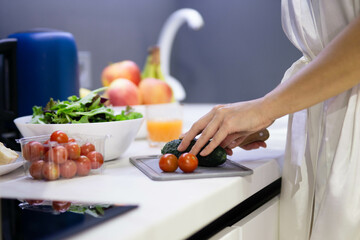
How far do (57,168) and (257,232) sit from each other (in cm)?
41

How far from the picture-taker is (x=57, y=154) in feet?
2.61

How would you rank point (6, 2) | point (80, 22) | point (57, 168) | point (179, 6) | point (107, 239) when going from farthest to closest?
point (179, 6), point (80, 22), point (6, 2), point (57, 168), point (107, 239)

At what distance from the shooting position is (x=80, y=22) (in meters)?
1.73

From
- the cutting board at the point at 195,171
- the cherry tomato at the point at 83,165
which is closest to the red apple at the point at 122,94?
the cutting board at the point at 195,171

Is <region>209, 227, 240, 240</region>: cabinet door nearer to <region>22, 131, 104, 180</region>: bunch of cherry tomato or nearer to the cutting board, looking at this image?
the cutting board

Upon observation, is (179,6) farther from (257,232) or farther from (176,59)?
(257,232)

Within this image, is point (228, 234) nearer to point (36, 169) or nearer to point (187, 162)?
point (187, 162)

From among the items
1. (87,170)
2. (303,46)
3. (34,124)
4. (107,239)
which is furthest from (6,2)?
(107,239)

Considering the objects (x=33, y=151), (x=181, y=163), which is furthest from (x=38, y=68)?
(x=181, y=163)

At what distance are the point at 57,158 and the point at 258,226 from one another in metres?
0.42

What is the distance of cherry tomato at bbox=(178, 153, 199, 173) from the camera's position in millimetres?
844

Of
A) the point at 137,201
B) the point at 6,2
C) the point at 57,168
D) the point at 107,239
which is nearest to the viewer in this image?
the point at 107,239

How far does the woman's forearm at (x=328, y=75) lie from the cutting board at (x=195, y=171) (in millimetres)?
155

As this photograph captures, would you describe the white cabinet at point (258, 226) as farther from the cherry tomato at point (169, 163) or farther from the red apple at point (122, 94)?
the red apple at point (122, 94)
